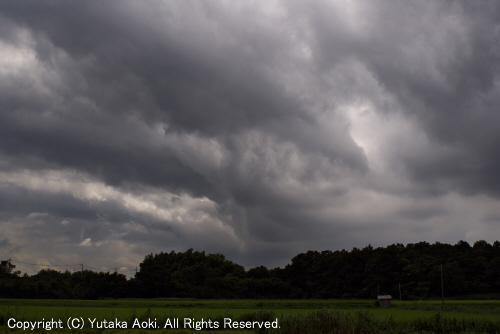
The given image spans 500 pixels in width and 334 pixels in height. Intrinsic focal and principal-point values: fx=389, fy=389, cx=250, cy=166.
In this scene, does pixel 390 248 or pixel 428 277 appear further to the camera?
pixel 390 248

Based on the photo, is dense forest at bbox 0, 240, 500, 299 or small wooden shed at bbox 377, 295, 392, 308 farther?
dense forest at bbox 0, 240, 500, 299

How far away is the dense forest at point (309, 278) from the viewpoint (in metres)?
74.9

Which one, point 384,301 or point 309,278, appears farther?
point 309,278

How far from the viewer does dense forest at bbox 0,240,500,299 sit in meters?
74.9

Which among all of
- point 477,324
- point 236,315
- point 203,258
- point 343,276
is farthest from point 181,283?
point 477,324

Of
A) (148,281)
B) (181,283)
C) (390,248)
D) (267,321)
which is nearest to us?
(267,321)

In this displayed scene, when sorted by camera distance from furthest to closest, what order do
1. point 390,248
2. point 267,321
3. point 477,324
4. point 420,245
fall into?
point 420,245, point 390,248, point 477,324, point 267,321

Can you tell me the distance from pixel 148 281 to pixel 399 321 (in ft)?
206

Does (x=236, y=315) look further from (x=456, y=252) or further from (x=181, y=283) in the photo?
(x=456, y=252)

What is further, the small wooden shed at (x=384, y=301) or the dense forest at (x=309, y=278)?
the dense forest at (x=309, y=278)

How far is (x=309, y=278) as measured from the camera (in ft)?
383

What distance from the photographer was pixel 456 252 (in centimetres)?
9512

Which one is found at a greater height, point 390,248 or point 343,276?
point 390,248

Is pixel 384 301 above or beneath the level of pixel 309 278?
above
